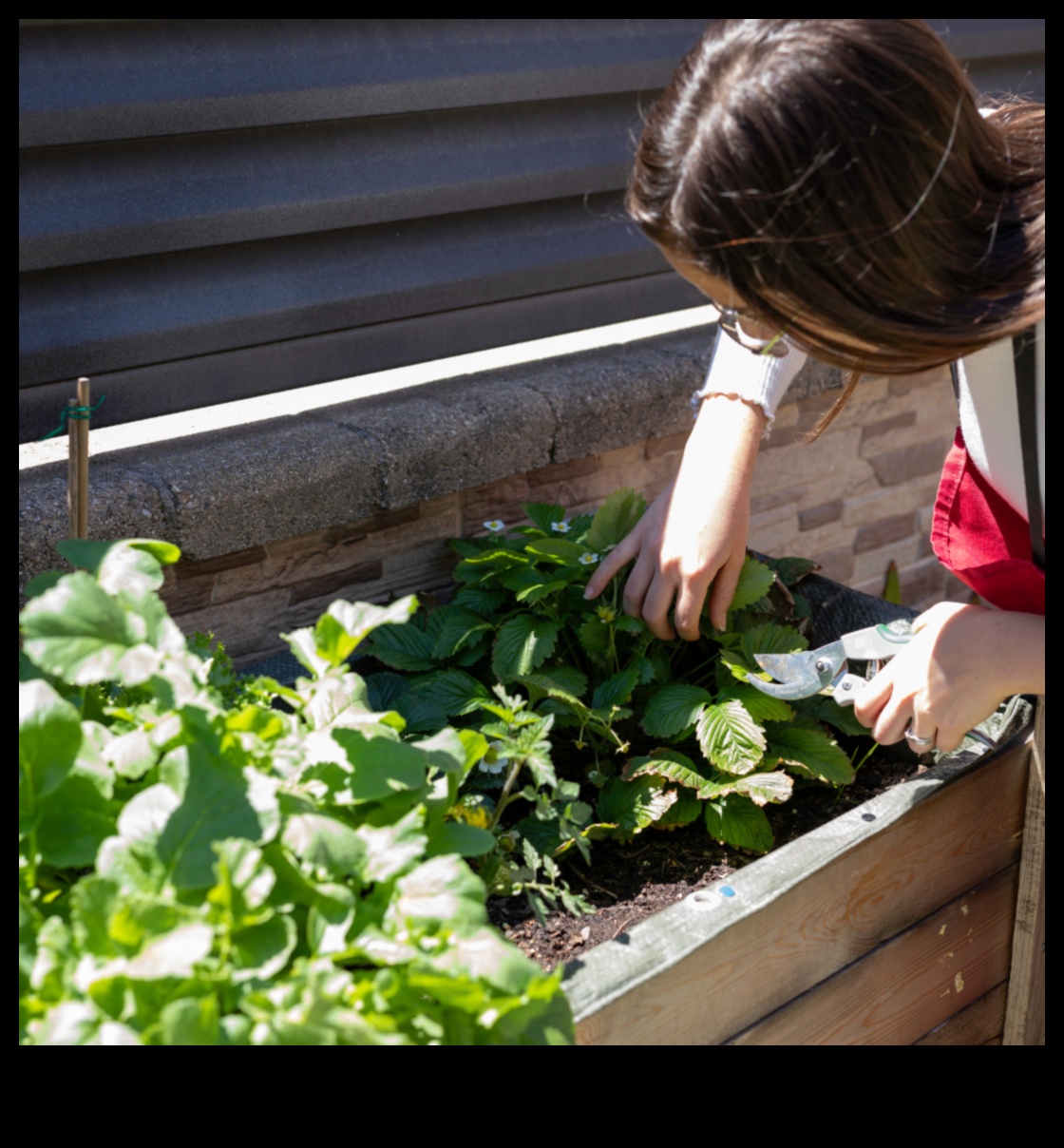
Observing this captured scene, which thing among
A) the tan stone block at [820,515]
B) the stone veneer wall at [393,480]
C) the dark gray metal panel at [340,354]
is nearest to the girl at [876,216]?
the stone veneer wall at [393,480]

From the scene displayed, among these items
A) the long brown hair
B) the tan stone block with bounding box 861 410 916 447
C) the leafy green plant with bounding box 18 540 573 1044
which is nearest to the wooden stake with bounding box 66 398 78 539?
the leafy green plant with bounding box 18 540 573 1044

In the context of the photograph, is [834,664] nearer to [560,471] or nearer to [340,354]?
[560,471]

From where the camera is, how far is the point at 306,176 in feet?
6.84

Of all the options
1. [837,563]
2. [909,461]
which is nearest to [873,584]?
[837,563]

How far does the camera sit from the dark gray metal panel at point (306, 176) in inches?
73.3

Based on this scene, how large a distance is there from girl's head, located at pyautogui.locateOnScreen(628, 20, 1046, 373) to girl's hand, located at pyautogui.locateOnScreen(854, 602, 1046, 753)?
382mm

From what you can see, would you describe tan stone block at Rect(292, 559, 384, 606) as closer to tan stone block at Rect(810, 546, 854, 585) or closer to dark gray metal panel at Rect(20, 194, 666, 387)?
dark gray metal panel at Rect(20, 194, 666, 387)

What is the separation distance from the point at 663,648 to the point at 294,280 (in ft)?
3.09

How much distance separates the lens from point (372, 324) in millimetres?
2236

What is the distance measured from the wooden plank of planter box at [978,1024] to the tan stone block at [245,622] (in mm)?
1226
